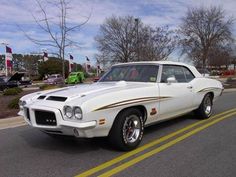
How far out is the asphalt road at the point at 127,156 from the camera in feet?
16.0

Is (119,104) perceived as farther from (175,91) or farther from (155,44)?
(155,44)

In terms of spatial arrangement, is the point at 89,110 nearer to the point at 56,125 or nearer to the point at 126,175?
the point at 56,125

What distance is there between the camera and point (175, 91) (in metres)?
7.23

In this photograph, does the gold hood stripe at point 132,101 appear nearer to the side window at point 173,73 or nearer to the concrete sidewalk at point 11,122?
the side window at point 173,73

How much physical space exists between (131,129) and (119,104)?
619mm

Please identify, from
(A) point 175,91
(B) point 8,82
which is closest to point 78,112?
(A) point 175,91

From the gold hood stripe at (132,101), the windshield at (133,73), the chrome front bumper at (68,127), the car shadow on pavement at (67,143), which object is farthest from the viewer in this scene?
the windshield at (133,73)

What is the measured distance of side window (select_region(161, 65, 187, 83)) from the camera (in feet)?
23.6

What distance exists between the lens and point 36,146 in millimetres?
6324

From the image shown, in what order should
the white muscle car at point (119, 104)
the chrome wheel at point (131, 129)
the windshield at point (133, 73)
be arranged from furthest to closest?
the windshield at point (133, 73)
the chrome wheel at point (131, 129)
the white muscle car at point (119, 104)

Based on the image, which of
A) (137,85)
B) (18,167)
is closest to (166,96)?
(137,85)

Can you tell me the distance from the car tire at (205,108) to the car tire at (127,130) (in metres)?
2.97


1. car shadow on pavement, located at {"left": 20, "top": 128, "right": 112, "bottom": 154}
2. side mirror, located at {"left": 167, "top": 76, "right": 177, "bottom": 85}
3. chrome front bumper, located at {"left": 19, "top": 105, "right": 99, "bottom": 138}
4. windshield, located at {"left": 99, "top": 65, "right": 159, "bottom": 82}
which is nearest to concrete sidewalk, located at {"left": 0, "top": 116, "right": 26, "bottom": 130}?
car shadow on pavement, located at {"left": 20, "top": 128, "right": 112, "bottom": 154}

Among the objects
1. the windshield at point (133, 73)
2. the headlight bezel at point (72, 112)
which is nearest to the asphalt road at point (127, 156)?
the headlight bezel at point (72, 112)
